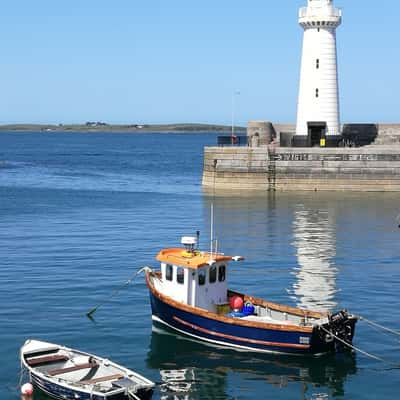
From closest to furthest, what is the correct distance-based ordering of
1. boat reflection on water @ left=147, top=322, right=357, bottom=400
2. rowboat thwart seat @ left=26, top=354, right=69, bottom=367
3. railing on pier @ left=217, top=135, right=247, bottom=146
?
boat reflection on water @ left=147, top=322, right=357, bottom=400
rowboat thwart seat @ left=26, top=354, right=69, bottom=367
railing on pier @ left=217, top=135, right=247, bottom=146

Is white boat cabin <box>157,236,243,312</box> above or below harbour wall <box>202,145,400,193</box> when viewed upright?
below

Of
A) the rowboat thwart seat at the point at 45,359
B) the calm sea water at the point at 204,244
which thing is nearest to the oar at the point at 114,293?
the calm sea water at the point at 204,244

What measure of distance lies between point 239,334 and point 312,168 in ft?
131

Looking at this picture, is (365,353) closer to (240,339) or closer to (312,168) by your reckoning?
(240,339)

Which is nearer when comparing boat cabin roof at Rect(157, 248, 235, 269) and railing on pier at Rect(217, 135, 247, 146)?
→ boat cabin roof at Rect(157, 248, 235, 269)

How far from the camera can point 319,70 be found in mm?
63562

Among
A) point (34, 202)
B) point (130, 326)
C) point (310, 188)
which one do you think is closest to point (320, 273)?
point (130, 326)

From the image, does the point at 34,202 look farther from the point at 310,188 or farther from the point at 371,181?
the point at 371,181

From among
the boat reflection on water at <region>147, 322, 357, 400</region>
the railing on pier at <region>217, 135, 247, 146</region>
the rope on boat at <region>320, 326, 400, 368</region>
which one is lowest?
the boat reflection on water at <region>147, 322, 357, 400</region>

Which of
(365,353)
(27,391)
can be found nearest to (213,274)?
(365,353)

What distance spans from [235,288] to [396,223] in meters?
21.0

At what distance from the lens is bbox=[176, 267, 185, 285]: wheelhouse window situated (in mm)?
26094

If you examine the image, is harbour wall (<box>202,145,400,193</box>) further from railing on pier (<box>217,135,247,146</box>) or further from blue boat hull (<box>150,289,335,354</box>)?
blue boat hull (<box>150,289,335,354</box>)

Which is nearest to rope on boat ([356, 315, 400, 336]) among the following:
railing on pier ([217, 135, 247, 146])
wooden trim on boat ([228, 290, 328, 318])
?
wooden trim on boat ([228, 290, 328, 318])
